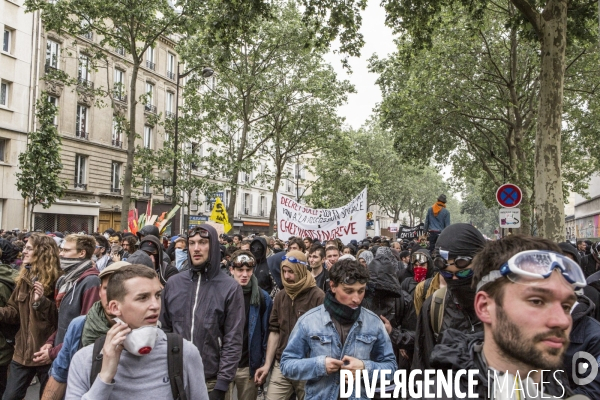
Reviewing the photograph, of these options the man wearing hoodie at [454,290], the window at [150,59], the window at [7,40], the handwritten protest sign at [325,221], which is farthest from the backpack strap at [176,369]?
the window at [150,59]

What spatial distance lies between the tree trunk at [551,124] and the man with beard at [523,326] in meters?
9.16

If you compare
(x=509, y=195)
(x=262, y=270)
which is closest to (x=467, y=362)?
(x=262, y=270)

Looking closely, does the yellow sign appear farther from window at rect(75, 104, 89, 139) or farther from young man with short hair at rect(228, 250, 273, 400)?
window at rect(75, 104, 89, 139)

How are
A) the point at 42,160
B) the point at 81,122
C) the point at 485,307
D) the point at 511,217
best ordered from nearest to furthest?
the point at 485,307
the point at 511,217
the point at 42,160
the point at 81,122

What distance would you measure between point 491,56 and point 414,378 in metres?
21.7

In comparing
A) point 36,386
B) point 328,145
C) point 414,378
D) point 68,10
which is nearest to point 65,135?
point 68,10

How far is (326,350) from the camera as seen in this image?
11.7 ft

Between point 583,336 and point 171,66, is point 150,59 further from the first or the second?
point 583,336

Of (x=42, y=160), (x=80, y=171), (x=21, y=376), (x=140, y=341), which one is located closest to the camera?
(x=140, y=341)

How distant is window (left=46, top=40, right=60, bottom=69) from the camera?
27862 millimetres

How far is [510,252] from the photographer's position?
187 centimetres

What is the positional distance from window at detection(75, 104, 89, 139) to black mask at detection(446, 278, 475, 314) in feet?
100

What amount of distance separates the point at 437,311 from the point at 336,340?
28.4 inches

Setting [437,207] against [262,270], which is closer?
[262,270]
